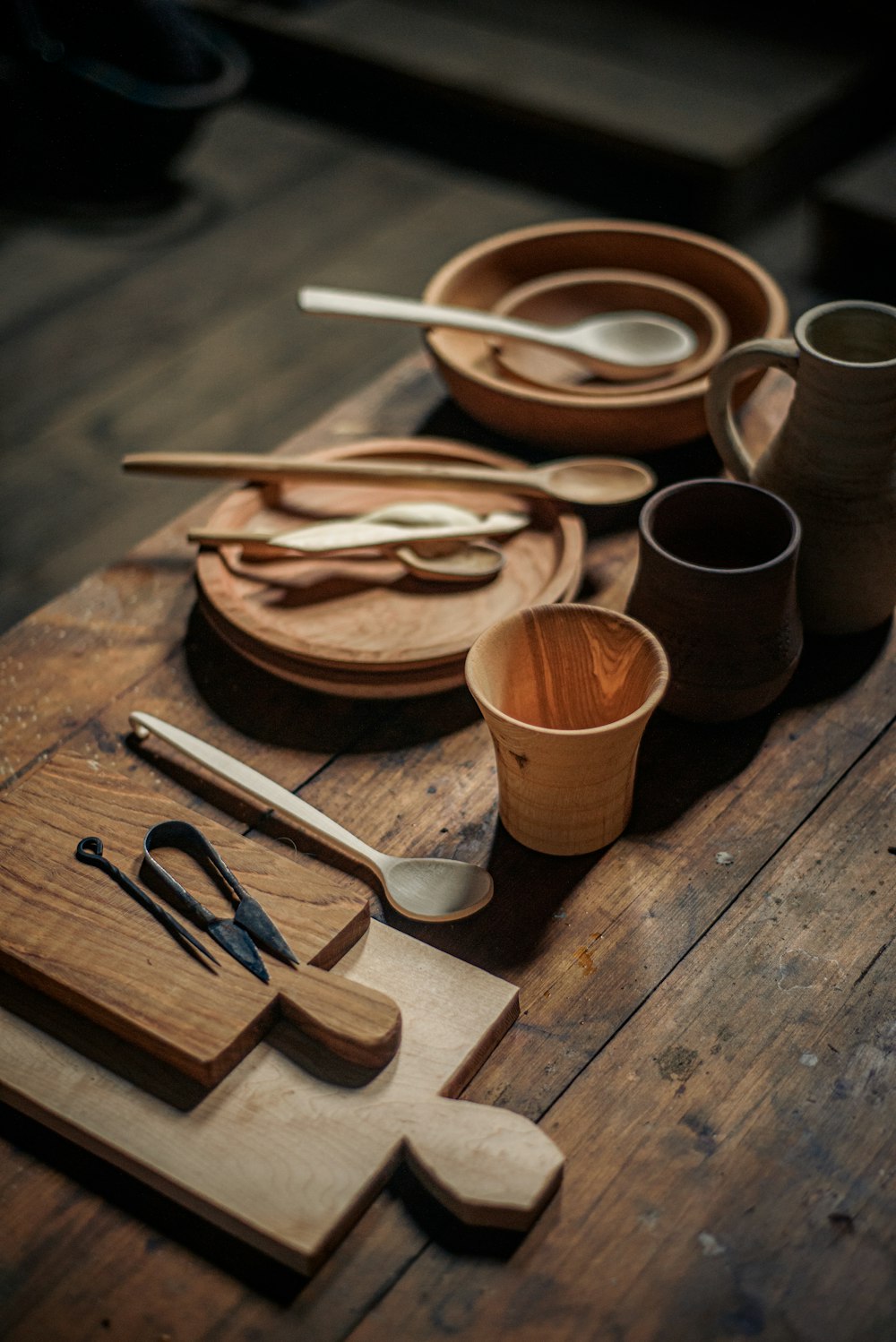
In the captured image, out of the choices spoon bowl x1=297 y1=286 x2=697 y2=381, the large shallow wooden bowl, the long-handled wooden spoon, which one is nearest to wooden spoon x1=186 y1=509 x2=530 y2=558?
the long-handled wooden spoon

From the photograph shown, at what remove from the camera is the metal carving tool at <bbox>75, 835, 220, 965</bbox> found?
0.69 metres

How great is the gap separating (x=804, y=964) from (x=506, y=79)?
215 centimetres

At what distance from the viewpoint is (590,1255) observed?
612 millimetres

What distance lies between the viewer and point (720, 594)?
2.61 feet

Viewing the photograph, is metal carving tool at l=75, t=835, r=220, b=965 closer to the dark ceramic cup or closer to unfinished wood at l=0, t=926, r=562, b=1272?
unfinished wood at l=0, t=926, r=562, b=1272

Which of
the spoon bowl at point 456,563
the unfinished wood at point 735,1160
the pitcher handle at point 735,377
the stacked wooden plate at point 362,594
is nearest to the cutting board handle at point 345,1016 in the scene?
the unfinished wood at point 735,1160

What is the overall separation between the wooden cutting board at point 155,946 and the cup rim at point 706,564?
30 cm

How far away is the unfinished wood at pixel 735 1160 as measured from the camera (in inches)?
23.3

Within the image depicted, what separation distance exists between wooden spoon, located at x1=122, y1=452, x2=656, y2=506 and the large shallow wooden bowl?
43 mm

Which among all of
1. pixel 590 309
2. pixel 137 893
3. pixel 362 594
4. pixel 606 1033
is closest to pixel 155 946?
pixel 137 893

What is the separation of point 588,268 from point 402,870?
75cm

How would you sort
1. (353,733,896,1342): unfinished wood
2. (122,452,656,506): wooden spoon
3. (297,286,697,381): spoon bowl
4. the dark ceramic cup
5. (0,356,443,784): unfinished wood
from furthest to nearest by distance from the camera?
(297,286,697,381): spoon bowl, (122,452,656,506): wooden spoon, (0,356,443,784): unfinished wood, the dark ceramic cup, (353,733,896,1342): unfinished wood

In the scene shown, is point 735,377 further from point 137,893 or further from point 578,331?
point 137,893

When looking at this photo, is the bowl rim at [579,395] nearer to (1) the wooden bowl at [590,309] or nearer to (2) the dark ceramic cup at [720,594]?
(1) the wooden bowl at [590,309]
